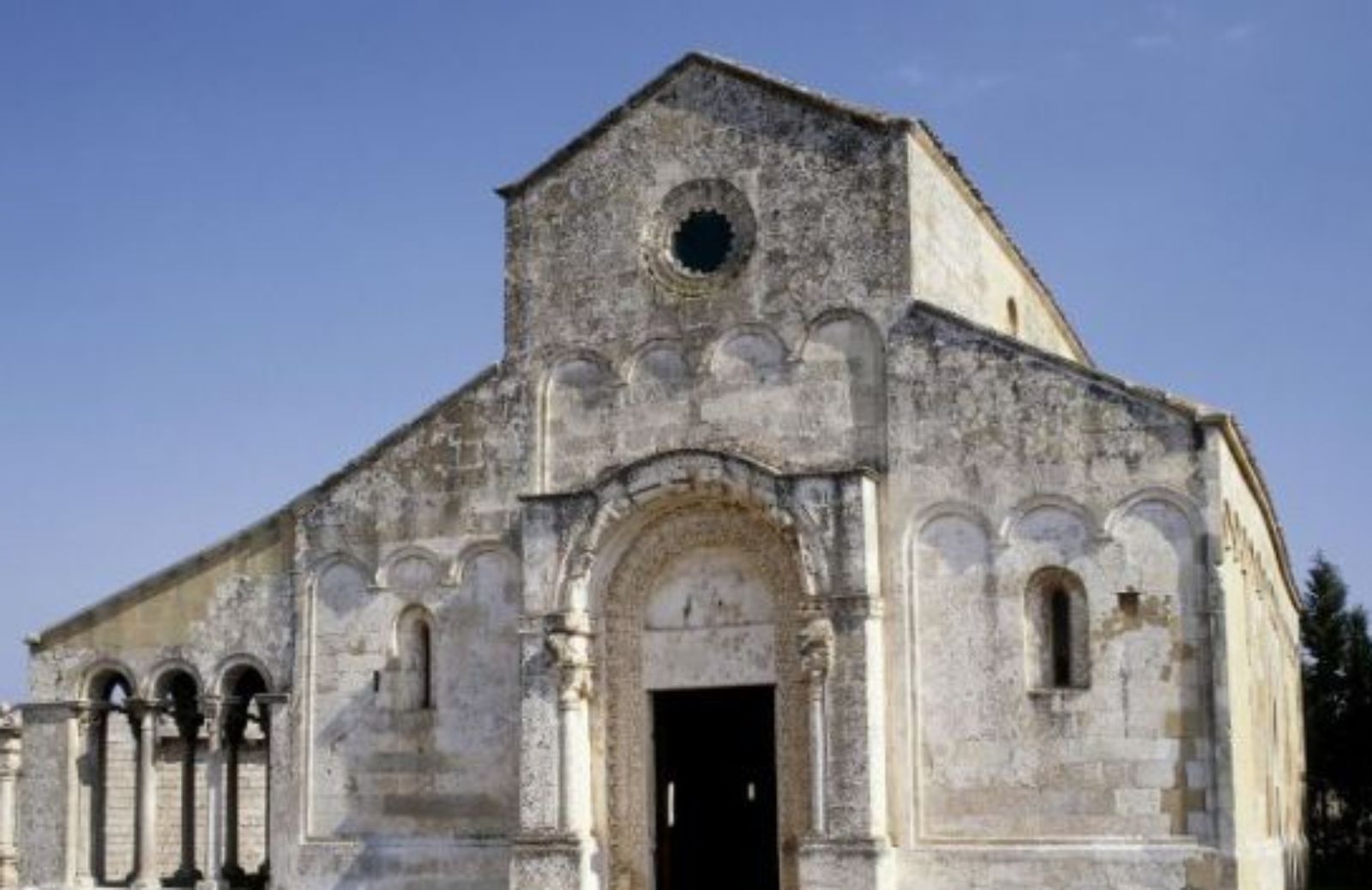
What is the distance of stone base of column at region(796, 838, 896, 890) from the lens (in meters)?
18.6

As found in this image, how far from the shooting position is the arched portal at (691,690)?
20344 mm

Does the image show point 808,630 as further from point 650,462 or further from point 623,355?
point 623,355

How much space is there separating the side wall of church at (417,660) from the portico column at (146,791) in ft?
6.08

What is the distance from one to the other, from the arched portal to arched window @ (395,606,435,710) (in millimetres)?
2543

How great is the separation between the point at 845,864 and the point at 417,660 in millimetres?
6270

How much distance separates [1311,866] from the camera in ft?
122

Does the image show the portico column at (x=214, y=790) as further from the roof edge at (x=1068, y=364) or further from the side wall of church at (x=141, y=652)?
the roof edge at (x=1068, y=364)

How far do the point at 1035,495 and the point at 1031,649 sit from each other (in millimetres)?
1552

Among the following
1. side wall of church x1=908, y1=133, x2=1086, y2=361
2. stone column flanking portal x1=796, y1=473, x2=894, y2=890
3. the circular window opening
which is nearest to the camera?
stone column flanking portal x1=796, y1=473, x2=894, y2=890

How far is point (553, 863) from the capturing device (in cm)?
2009

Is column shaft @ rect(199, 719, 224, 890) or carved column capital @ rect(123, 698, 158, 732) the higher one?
carved column capital @ rect(123, 698, 158, 732)

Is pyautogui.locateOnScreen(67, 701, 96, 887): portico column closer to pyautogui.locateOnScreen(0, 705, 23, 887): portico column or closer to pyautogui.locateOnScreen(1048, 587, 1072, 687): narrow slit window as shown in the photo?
pyautogui.locateOnScreen(0, 705, 23, 887): portico column

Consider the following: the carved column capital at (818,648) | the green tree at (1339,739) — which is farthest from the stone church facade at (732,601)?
the green tree at (1339,739)

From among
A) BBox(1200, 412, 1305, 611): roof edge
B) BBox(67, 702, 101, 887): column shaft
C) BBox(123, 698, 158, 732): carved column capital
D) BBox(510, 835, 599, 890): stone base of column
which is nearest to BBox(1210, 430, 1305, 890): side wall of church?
BBox(1200, 412, 1305, 611): roof edge
